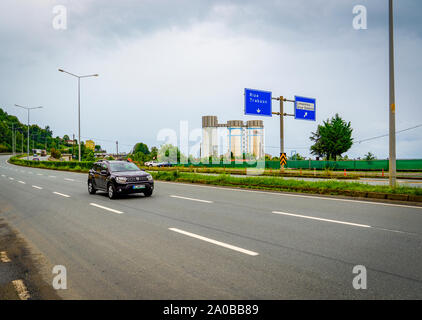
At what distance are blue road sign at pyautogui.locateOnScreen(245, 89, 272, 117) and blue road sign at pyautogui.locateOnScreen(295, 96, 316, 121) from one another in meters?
2.77

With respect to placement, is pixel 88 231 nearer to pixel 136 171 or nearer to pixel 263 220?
pixel 263 220

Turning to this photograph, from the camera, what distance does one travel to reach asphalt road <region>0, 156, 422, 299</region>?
3.71m

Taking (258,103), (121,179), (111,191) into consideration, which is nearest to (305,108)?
(258,103)

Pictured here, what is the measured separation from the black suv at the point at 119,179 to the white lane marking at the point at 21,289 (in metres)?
8.27

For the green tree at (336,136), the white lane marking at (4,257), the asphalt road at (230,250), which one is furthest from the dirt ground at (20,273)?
the green tree at (336,136)

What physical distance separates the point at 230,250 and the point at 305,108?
25.3 metres

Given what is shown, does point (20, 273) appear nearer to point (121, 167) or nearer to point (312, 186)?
point (121, 167)

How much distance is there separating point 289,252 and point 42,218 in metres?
6.85

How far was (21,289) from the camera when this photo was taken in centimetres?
383

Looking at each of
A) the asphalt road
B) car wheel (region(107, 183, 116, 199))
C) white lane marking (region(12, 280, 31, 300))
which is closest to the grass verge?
the asphalt road

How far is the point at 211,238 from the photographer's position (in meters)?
6.04

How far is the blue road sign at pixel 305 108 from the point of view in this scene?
1100 inches

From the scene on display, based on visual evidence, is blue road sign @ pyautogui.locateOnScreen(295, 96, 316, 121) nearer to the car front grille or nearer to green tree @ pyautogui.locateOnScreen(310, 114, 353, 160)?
the car front grille

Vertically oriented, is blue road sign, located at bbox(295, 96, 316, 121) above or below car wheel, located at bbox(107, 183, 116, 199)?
above
